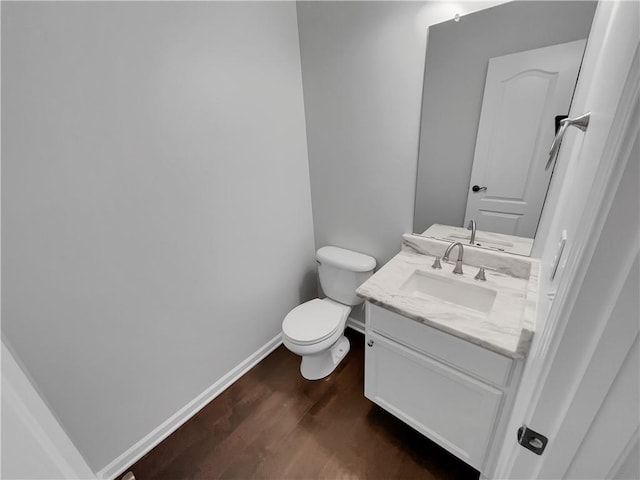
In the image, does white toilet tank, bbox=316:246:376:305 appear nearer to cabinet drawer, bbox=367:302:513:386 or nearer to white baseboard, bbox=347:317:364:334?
white baseboard, bbox=347:317:364:334

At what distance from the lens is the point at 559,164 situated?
986mm

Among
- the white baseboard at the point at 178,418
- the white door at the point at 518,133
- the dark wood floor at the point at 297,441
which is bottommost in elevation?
the dark wood floor at the point at 297,441

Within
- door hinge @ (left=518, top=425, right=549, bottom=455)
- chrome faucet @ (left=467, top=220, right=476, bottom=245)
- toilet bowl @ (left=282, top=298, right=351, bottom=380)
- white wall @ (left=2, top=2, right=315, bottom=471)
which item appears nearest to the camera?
door hinge @ (left=518, top=425, right=549, bottom=455)

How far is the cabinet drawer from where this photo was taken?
0.84 m

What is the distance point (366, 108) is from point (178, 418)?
78.2 inches

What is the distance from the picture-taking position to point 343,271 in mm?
1680

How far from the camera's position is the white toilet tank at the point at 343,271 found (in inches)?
64.0

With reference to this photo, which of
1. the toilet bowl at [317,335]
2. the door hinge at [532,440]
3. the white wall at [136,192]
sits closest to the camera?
the door hinge at [532,440]

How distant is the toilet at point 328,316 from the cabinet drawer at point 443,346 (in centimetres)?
43

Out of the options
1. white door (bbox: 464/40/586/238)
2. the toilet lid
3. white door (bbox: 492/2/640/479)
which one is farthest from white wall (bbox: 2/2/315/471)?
white door (bbox: 492/2/640/479)

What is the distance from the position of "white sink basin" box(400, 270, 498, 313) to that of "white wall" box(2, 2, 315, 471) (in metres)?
0.91

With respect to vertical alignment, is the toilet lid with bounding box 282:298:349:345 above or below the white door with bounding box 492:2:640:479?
below

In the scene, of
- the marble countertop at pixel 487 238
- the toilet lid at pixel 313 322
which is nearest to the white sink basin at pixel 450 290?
the marble countertop at pixel 487 238

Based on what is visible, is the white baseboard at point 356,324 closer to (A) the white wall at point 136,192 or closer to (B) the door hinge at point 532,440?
(A) the white wall at point 136,192
